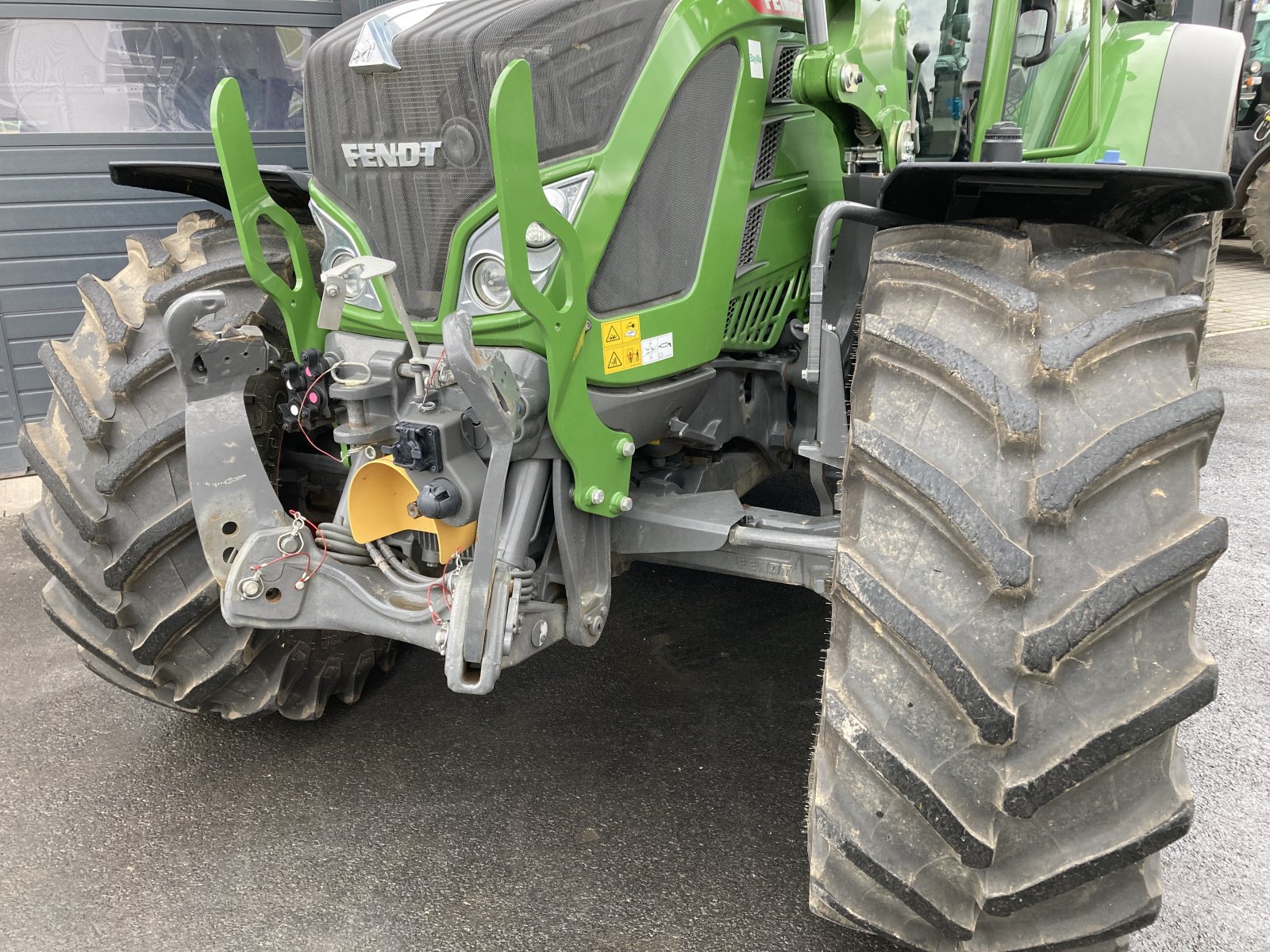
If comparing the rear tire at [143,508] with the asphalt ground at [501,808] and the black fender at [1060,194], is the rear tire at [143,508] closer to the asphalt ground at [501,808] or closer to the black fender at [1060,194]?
the asphalt ground at [501,808]

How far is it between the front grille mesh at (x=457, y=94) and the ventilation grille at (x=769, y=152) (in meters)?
0.51

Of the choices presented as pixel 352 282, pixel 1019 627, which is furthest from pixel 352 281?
pixel 1019 627

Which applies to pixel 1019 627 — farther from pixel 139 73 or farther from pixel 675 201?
pixel 139 73

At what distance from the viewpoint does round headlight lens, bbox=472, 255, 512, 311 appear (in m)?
2.27

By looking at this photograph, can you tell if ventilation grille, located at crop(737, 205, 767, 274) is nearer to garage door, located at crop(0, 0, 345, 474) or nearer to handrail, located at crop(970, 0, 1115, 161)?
handrail, located at crop(970, 0, 1115, 161)

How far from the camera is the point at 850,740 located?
1724 millimetres

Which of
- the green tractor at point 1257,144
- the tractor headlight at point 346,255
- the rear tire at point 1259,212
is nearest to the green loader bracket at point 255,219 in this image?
the tractor headlight at point 346,255

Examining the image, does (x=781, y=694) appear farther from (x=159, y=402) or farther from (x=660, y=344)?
(x=159, y=402)

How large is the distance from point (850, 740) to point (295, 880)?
61.9 inches

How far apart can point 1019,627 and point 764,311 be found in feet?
4.99

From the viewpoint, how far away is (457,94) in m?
2.21

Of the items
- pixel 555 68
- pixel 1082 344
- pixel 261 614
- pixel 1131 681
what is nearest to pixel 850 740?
pixel 1131 681

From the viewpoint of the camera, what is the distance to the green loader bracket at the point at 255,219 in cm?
249

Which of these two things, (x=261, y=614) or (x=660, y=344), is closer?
(x=261, y=614)
